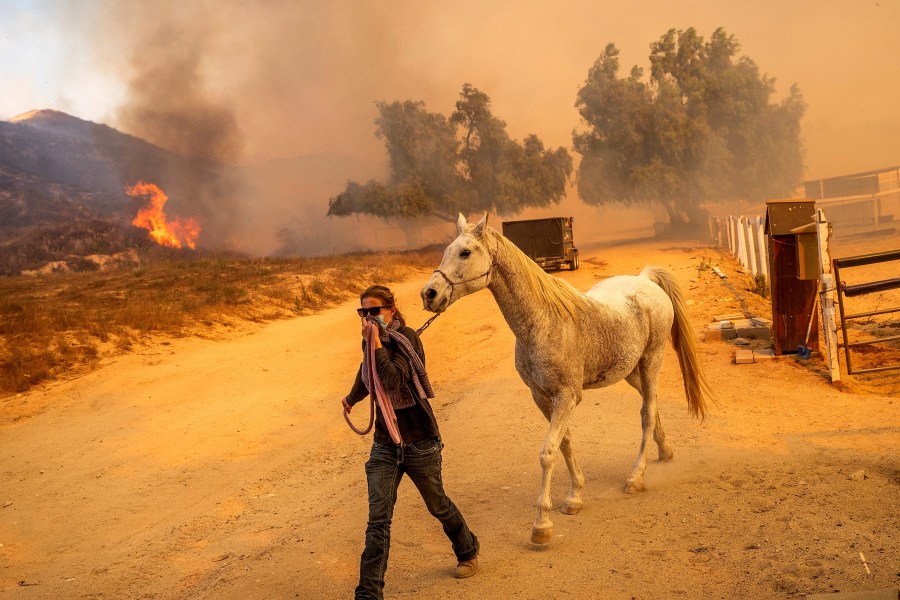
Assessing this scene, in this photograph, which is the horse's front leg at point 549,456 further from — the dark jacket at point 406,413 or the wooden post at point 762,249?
the wooden post at point 762,249

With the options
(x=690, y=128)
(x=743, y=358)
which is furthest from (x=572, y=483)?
(x=690, y=128)

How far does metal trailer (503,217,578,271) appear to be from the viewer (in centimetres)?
3042

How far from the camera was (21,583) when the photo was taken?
619 cm

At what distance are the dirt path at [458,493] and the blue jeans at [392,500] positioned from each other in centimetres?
40

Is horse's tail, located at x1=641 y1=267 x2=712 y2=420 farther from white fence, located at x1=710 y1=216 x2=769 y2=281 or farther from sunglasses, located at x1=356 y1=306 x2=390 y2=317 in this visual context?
white fence, located at x1=710 y1=216 x2=769 y2=281

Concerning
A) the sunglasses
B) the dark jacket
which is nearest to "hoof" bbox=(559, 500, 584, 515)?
the dark jacket

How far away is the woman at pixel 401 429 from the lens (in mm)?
4480

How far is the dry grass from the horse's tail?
1185 centimetres

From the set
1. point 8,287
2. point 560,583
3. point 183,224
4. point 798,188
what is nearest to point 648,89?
point 798,188

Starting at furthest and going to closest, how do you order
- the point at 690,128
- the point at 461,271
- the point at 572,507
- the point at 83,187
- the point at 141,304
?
the point at 83,187 → the point at 690,128 → the point at 141,304 → the point at 572,507 → the point at 461,271

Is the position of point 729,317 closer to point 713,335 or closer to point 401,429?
point 713,335

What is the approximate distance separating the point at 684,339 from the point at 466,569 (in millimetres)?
3511

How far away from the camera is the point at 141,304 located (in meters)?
18.8

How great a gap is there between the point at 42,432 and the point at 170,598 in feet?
23.7
